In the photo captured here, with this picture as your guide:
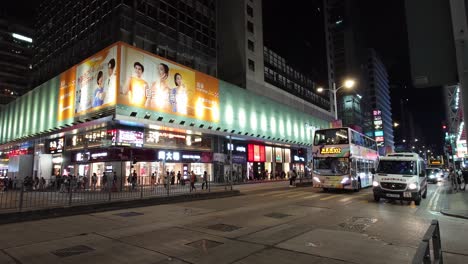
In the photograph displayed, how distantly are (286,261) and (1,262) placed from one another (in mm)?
5803

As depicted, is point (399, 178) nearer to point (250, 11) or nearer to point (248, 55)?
point (248, 55)

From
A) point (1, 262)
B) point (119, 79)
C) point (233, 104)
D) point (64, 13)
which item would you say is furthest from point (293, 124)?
point (1, 262)

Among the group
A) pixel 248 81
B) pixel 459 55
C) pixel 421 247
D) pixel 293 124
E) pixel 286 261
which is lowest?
pixel 286 261

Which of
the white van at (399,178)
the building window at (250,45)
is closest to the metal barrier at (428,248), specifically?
the white van at (399,178)

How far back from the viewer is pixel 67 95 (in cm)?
3606

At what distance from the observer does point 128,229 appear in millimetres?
9664

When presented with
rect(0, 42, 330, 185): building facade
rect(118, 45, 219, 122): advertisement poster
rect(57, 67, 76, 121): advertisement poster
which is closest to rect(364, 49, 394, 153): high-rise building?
rect(0, 42, 330, 185): building facade

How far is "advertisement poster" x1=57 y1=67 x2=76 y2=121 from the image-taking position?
115ft

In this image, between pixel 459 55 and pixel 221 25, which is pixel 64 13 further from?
pixel 459 55

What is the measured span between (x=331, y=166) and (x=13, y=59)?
93604 millimetres

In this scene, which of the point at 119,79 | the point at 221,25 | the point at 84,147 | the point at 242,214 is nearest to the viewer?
the point at 242,214

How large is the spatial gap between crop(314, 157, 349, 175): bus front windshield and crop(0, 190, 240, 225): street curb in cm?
697

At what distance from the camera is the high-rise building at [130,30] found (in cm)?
3425

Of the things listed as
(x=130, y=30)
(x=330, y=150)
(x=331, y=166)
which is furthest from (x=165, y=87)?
(x=331, y=166)
